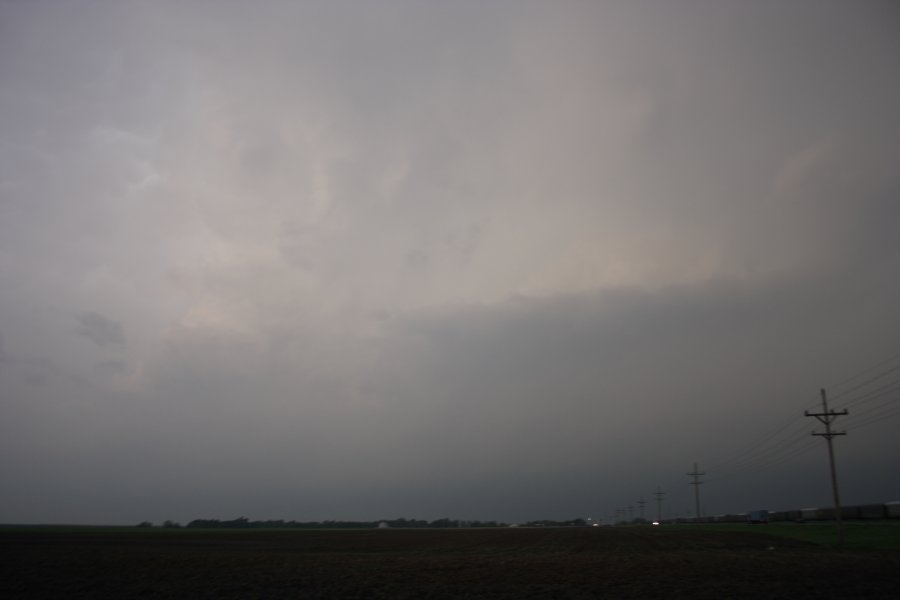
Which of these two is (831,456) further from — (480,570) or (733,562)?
(480,570)

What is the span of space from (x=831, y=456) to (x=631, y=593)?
34.4 meters

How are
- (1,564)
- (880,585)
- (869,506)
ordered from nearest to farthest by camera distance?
(880,585) < (1,564) < (869,506)

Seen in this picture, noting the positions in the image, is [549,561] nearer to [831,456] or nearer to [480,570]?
[480,570]

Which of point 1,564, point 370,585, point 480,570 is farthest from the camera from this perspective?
point 1,564

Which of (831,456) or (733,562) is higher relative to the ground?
(831,456)

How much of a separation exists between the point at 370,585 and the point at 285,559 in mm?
18148

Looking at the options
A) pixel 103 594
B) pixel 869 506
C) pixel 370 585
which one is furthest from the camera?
pixel 869 506

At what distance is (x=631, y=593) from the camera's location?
75.1 feet

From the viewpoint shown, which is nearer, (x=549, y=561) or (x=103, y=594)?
(x=103, y=594)

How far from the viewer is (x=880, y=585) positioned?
75.0ft

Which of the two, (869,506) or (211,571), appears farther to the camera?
(869,506)

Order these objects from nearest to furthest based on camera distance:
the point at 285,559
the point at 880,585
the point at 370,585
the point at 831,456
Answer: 1. the point at 880,585
2. the point at 370,585
3. the point at 285,559
4. the point at 831,456

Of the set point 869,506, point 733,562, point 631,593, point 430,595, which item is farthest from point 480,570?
point 869,506

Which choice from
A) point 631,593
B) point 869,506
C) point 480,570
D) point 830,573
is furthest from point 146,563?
point 869,506
